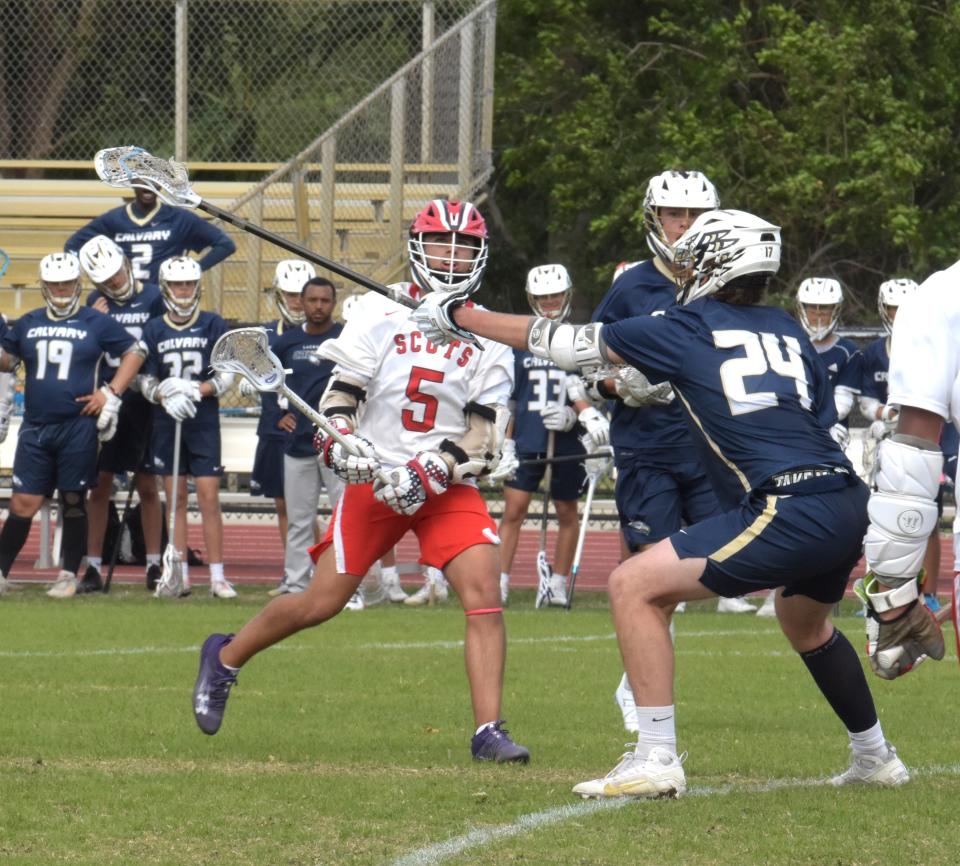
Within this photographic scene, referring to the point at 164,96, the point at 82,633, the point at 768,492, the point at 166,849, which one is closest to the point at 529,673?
the point at 82,633

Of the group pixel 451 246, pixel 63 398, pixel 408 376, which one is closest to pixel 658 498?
pixel 408 376

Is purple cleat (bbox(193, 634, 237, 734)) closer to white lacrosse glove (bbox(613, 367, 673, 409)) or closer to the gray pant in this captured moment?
white lacrosse glove (bbox(613, 367, 673, 409))

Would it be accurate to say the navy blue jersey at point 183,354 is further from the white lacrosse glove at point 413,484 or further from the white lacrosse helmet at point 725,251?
the white lacrosse helmet at point 725,251

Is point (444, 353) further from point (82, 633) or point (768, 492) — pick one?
point (82, 633)

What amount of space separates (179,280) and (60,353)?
3.07 ft

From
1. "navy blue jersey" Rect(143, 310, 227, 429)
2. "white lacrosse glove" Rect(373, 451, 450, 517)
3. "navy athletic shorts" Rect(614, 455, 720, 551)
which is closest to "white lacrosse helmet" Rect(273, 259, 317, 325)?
"navy blue jersey" Rect(143, 310, 227, 429)

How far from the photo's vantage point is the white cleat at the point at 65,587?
1290 cm

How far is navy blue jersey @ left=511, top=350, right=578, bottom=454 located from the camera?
44.0ft

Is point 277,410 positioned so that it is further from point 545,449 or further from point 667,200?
point 667,200

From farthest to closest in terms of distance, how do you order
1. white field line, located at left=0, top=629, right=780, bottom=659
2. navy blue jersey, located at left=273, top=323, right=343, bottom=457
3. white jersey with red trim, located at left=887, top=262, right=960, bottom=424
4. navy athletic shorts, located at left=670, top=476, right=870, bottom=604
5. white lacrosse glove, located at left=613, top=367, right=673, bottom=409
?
navy blue jersey, located at left=273, top=323, right=343, bottom=457, white field line, located at left=0, top=629, right=780, bottom=659, white lacrosse glove, located at left=613, top=367, right=673, bottom=409, navy athletic shorts, located at left=670, top=476, right=870, bottom=604, white jersey with red trim, located at left=887, top=262, right=960, bottom=424

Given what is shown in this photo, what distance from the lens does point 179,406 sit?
1293 centimetres

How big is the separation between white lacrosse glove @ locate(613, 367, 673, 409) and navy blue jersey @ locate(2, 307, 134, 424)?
6009 mm

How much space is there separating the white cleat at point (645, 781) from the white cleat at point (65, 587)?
7594 millimetres

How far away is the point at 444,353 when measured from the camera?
7.21 meters
